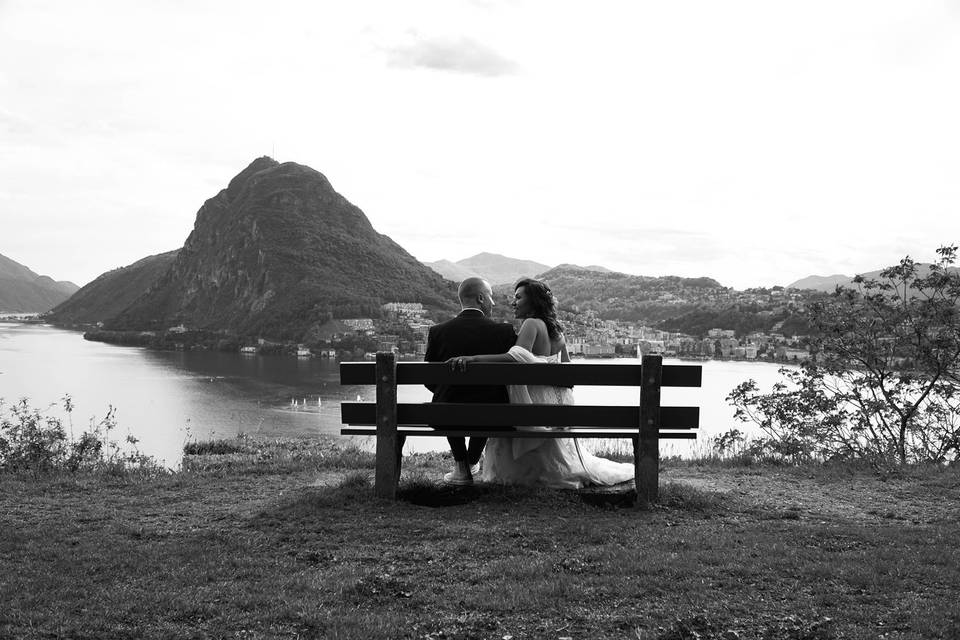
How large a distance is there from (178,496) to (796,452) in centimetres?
868

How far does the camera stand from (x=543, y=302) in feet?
21.1

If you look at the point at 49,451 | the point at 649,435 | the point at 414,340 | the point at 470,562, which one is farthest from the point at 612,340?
the point at 470,562

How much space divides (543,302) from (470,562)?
2536 mm

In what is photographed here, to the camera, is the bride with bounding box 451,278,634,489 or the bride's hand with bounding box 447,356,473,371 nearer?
the bride's hand with bounding box 447,356,473,371

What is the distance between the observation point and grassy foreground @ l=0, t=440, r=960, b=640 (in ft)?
11.6

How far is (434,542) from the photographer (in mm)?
4898

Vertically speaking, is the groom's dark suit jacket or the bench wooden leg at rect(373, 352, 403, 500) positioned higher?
the groom's dark suit jacket

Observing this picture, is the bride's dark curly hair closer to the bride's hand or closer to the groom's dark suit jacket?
the groom's dark suit jacket

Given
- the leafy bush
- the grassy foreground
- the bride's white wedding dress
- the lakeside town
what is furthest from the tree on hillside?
the lakeside town

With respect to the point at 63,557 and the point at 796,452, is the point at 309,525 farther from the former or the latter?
the point at 796,452

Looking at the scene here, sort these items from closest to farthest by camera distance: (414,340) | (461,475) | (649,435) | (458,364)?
(458,364)
(649,435)
(461,475)
(414,340)

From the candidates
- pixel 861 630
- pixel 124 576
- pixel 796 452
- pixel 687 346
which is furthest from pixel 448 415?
pixel 687 346

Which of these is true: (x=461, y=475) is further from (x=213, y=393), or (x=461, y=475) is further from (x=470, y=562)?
(x=213, y=393)

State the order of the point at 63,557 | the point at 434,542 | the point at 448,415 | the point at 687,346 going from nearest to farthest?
the point at 63,557 < the point at 434,542 < the point at 448,415 < the point at 687,346
